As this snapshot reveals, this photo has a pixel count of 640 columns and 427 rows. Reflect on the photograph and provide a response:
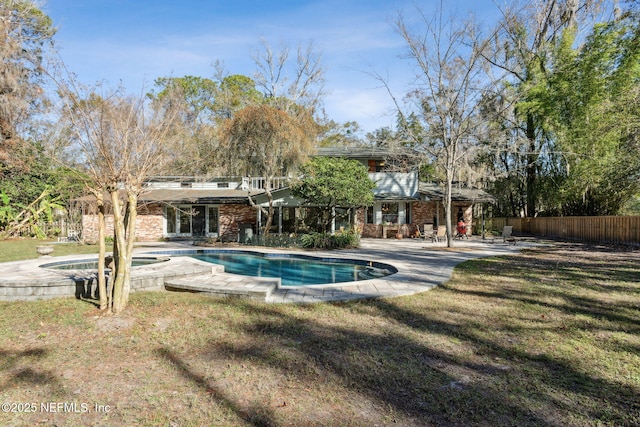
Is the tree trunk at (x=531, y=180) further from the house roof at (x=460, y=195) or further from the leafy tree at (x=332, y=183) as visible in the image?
the leafy tree at (x=332, y=183)

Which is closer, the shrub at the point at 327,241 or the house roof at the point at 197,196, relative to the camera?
the shrub at the point at 327,241

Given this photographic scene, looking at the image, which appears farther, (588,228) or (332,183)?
(588,228)

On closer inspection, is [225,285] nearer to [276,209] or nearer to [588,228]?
[276,209]

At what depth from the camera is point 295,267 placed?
1209cm

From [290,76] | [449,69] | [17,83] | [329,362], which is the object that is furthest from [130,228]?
[290,76]

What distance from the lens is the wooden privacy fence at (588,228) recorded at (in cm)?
1616

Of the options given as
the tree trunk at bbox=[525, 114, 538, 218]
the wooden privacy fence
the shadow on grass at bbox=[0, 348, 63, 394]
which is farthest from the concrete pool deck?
the tree trunk at bbox=[525, 114, 538, 218]

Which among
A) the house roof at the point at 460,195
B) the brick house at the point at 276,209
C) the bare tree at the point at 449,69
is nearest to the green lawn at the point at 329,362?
the bare tree at the point at 449,69

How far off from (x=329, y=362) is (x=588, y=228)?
67.1ft

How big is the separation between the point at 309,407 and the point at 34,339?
3696 mm

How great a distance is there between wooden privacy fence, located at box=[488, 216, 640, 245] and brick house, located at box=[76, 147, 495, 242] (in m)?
4.32

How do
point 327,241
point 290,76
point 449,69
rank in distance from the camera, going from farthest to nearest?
1. point 290,76
2. point 327,241
3. point 449,69

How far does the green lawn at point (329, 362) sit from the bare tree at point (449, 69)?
10485 mm

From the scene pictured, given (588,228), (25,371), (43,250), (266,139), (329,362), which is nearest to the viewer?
(25,371)
